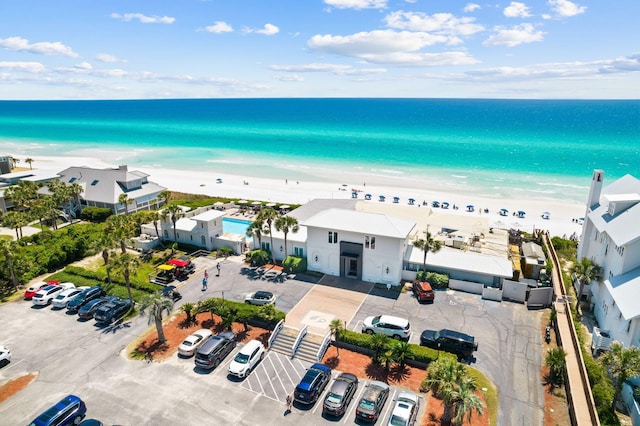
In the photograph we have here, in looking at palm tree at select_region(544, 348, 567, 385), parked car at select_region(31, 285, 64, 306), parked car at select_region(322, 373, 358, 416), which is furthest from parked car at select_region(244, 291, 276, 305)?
palm tree at select_region(544, 348, 567, 385)

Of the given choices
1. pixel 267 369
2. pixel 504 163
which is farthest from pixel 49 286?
pixel 504 163

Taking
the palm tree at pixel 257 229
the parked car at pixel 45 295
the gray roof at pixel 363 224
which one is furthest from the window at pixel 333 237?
the parked car at pixel 45 295

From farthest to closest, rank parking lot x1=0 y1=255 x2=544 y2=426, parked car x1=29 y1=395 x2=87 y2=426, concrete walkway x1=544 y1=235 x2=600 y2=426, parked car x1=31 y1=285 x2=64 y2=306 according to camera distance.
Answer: parked car x1=31 y1=285 x2=64 y2=306 → parking lot x1=0 y1=255 x2=544 y2=426 → concrete walkway x1=544 y1=235 x2=600 y2=426 → parked car x1=29 y1=395 x2=87 y2=426

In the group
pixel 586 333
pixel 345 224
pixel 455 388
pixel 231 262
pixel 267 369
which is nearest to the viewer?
pixel 455 388

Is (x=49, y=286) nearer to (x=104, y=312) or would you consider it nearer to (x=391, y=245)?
(x=104, y=312)

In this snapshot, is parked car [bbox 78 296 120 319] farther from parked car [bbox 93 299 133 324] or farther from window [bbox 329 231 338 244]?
window [bbox 329 231 338 244]

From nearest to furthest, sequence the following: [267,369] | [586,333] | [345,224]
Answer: [267,369] < [586,333] < [345,224]

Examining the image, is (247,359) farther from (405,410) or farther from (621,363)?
(621,363)
